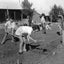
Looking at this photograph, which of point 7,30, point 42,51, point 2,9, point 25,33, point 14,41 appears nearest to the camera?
point 25,33

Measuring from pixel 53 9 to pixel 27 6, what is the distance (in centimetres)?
3549

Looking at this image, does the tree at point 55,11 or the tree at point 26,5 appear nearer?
the tree at point 26,5

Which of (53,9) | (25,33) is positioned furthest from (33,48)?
(53,9)

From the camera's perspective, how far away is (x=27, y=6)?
47.4 meters

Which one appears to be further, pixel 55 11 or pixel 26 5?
pixel 55 11

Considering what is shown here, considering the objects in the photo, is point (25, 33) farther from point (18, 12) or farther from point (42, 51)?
point (18, 12)

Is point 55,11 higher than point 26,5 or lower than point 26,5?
lower

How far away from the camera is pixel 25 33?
895 centimetres

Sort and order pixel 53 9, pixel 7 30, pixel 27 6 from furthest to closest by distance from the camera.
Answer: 1. pixel 53 9
2. pixel 27 6
3. pixel 7 30

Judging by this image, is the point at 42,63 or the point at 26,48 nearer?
the point at 42,63

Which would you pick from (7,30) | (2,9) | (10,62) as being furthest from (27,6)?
(10,62)

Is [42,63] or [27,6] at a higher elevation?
[27,6]

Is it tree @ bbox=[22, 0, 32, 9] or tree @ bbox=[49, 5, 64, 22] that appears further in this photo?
tree @ bbox=[49, 5, 64, 22]

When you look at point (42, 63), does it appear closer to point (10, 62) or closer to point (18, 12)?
point (10, 62)
